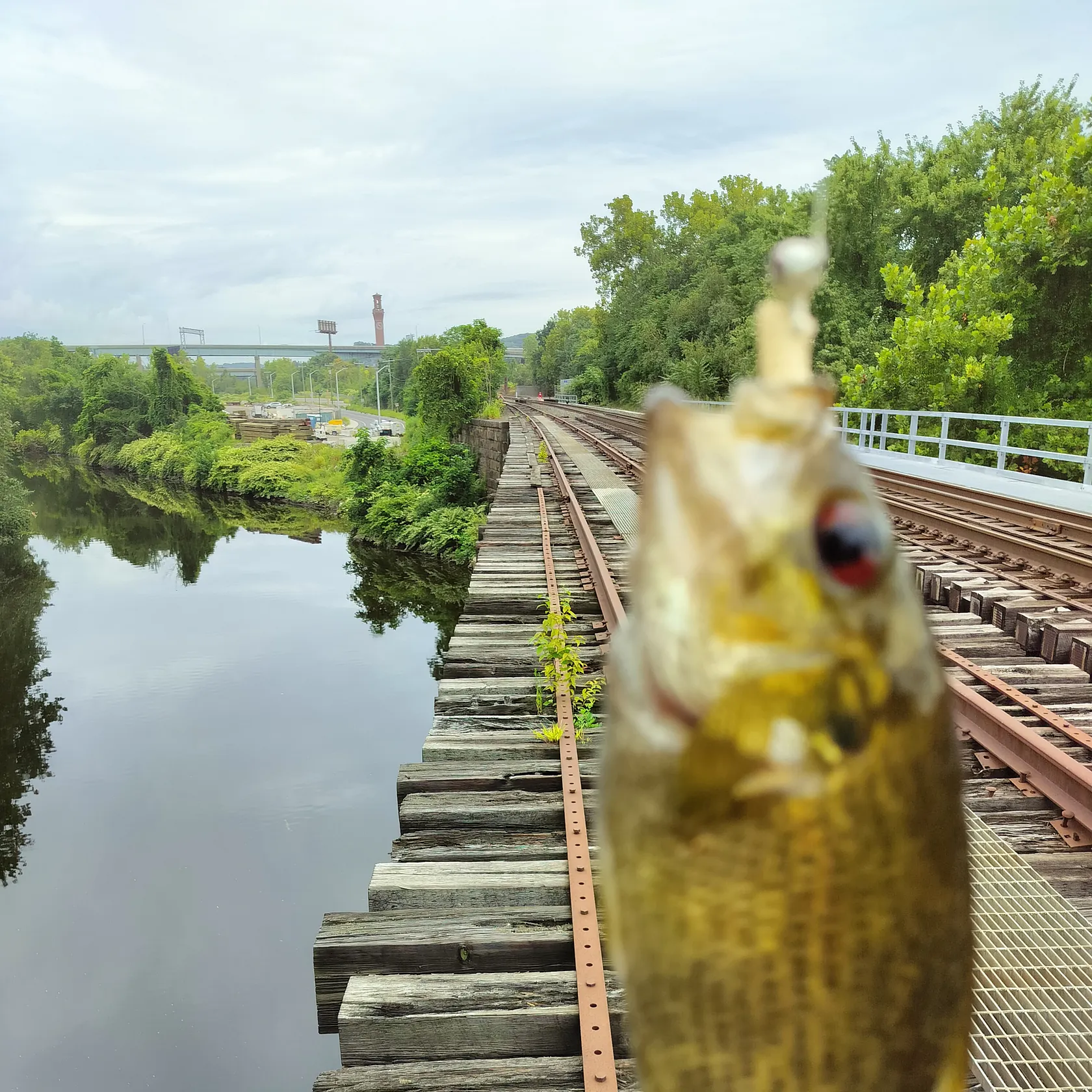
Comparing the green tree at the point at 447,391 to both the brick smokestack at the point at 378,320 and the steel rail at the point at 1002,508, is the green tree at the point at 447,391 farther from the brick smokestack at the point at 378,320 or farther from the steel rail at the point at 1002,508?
the brick smokestack at the point at 378,320

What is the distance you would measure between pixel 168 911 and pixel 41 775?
6568 millimetres

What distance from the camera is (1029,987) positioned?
9.07 ft

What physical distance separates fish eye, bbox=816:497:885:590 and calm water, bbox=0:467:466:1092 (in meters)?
11.2

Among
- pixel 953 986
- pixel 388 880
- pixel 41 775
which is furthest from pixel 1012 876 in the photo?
pixel 41 775

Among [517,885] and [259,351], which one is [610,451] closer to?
[517,885]

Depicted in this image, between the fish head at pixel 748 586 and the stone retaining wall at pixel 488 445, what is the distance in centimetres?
2667

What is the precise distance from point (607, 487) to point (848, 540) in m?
15.4

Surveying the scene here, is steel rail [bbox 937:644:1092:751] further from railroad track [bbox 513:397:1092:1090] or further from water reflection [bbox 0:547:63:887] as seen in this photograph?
water reflection [bbox 0:547:63:887]

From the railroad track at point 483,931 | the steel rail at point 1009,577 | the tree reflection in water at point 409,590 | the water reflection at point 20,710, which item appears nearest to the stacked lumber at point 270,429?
the water reflection at point 20,710

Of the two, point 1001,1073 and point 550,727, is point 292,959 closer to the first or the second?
point 550,727

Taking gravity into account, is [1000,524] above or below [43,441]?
above

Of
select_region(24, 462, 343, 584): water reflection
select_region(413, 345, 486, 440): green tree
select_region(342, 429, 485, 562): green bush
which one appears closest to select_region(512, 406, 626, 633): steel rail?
select_region(342, 429, 485, 562): green bush

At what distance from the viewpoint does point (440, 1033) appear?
297 cm

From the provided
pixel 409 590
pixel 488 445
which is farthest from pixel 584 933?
pixel 488 445
